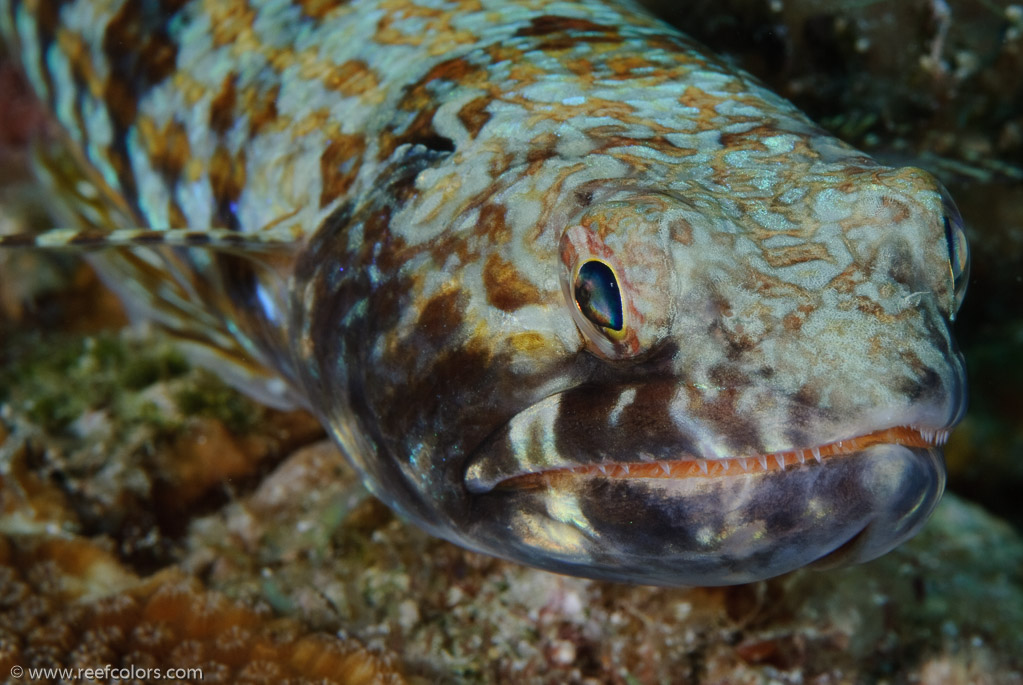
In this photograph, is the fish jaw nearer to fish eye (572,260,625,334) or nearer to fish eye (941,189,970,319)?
fish eye (572,260,625,334)

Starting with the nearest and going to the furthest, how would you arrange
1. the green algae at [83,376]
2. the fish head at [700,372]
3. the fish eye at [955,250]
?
the fish head at [700,372]
the fish eye at [955,250]
the green algae at [83,376]

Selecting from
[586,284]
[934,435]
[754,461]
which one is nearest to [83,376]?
[586,284]

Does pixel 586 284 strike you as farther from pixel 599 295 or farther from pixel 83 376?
pixel 83 376

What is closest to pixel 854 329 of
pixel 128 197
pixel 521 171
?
pixel 521 171

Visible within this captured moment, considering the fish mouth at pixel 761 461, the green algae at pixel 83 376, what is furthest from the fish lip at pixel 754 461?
the green algae at pixel 83 376

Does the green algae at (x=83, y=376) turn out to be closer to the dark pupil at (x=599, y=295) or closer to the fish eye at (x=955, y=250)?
the dark pupil at (x=599, y=295)

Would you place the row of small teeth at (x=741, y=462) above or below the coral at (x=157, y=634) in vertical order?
above

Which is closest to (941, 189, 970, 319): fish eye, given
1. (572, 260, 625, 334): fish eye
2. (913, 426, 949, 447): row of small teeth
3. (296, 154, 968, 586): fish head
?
(296, 154, 968, 586): fish head

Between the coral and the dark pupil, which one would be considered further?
the coral
